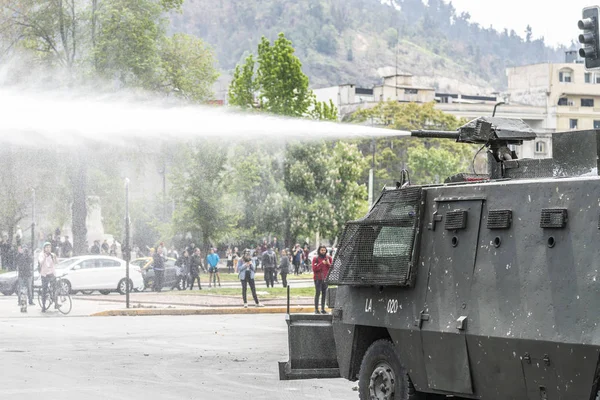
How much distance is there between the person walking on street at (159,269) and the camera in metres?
40.9

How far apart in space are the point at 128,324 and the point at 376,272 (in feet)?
50.8

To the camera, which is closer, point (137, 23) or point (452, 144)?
point (137, 23)

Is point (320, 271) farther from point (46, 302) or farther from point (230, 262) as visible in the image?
point (230, 262)

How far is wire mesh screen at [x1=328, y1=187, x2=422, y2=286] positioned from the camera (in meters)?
11.1

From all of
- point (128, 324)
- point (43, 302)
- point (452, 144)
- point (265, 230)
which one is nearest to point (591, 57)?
point (128, 324)

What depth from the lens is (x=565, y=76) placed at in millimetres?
111812

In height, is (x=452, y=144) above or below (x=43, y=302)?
above

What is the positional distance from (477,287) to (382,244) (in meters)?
1.56

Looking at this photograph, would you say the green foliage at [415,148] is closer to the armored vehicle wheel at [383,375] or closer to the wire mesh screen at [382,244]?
the wire mesh screen at [382,244]

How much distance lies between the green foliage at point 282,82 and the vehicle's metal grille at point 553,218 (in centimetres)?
4398

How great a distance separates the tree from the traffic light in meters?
39.7

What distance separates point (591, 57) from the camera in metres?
14.7

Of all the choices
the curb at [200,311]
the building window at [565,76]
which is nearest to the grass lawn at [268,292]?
the curb at [200,311]

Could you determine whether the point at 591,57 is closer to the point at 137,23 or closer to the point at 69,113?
the point at 69,113
